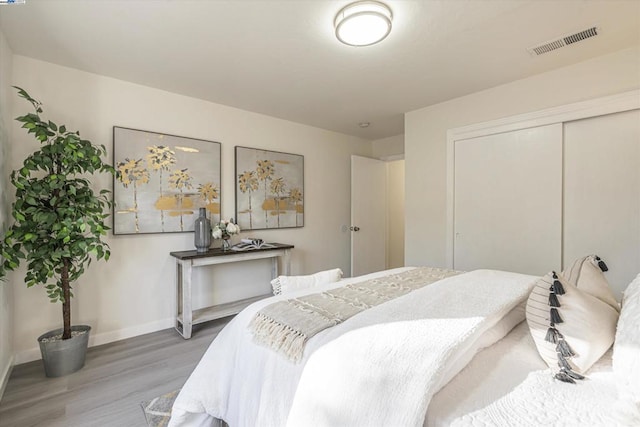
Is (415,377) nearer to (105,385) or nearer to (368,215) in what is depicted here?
(105,385)

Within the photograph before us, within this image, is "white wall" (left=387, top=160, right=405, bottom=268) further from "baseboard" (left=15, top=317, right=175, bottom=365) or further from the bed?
the bed

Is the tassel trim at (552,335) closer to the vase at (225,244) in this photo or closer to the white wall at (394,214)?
the vase at (225,244)

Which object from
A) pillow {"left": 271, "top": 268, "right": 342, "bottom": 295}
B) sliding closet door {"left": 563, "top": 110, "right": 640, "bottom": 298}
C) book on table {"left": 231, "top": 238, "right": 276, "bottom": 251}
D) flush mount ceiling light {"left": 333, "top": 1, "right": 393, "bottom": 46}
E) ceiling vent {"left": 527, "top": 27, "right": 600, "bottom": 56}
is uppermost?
ceiling vent {"left": 527, "top": 27, "right": 600, "bottom": 56}

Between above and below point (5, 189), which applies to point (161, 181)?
above

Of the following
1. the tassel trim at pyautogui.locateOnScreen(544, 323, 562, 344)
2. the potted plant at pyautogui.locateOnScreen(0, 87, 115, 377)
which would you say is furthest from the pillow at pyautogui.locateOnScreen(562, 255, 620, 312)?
the potted plant at pyautogui.locateOnScreen(0, 87, 115, 377)

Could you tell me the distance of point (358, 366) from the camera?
84cm

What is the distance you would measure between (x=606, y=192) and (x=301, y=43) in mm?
2708

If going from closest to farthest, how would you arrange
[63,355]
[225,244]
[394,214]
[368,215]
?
[63,355], [225,244], [368,215], [394,214]

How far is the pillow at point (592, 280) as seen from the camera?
1.17 m

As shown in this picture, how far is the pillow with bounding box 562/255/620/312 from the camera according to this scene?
1167 millimetres

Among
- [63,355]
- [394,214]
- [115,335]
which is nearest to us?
[63,355]

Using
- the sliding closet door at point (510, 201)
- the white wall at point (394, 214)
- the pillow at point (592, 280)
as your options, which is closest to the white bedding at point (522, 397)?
the pillow at point (592, 280)

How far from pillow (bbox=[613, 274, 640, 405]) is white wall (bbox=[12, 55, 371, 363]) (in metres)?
3.17

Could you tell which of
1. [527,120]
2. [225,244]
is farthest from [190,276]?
[527,120]
